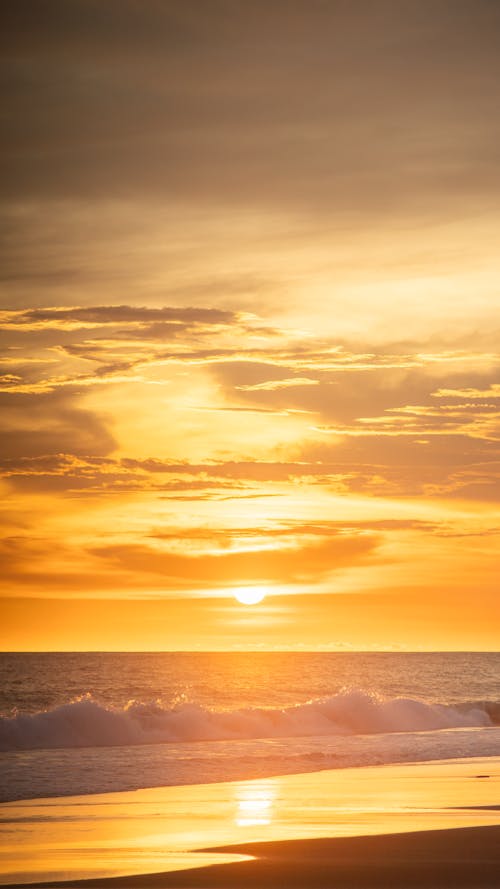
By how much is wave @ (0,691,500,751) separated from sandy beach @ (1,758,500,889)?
61.5ft

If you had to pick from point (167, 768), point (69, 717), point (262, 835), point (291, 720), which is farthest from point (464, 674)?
point (262, 835)

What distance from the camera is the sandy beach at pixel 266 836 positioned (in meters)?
13.8

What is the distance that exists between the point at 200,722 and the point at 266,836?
2967cm

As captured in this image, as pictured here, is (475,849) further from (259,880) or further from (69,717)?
(69,717)

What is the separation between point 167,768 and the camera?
2936cm

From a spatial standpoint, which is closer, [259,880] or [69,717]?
[259,880]

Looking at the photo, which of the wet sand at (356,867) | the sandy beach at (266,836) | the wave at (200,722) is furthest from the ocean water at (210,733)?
the wet sand at (356,867)

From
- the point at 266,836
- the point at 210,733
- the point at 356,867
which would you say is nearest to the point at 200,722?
the point at 210,733

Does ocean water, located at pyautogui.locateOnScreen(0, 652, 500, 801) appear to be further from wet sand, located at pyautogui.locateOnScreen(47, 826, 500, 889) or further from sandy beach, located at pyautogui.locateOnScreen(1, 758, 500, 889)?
wet sand, located at pyautogui.locateOnScreen(47, 826, 500, 889)

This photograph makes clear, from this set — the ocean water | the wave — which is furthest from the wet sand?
the wave

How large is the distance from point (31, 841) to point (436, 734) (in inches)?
1209

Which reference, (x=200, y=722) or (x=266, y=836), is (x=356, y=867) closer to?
(x=266, y=836)

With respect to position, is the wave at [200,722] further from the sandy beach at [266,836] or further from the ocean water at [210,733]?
the sandy beach at [266,836]

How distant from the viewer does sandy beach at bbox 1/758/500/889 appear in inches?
545
